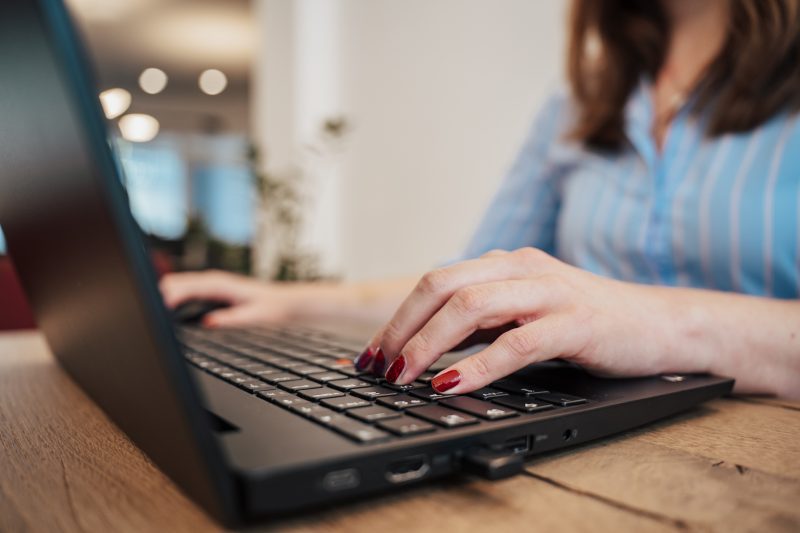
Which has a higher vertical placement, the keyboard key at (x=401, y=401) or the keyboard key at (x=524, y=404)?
the keyboard key at (x=401, y=401)

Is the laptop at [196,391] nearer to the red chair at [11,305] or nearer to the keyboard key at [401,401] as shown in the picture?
the keyboard key at [401,401]

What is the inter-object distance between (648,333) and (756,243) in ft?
1.23

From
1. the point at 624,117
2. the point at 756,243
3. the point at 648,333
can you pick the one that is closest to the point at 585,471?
the point at 648,333

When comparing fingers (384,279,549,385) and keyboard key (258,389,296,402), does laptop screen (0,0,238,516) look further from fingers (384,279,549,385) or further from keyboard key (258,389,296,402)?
Answer: fingers (384,279,549,385)

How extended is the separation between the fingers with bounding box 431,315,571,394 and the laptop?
0.01 m

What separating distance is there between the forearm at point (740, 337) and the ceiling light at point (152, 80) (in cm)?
793

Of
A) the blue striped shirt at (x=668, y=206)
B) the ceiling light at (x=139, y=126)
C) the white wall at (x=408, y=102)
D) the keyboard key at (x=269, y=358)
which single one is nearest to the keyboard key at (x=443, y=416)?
the keyboard key at (x=269, y=358)

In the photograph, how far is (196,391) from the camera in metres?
0.23

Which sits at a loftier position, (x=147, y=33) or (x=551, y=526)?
(x=147, y=33)

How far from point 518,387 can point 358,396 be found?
11 centimetres

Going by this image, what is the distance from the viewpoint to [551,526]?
27 centimetres

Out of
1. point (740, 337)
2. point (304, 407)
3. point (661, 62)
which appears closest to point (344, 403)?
point (304, 407)

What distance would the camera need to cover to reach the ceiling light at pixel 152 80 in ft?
24.7

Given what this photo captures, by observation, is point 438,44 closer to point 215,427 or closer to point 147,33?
point 215,427
